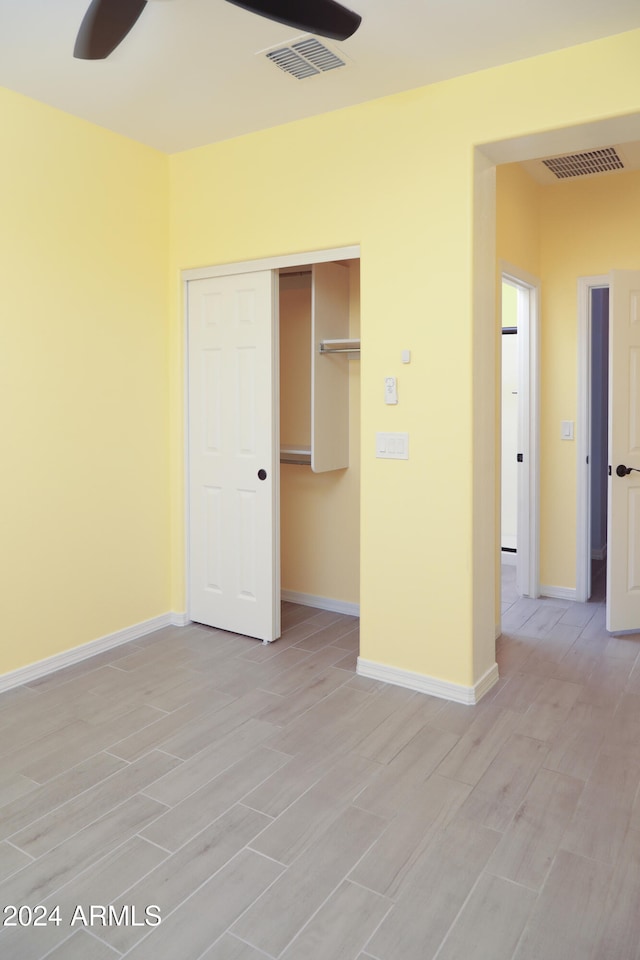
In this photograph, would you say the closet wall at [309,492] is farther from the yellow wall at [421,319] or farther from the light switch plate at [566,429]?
the light switch plate at [566,429]

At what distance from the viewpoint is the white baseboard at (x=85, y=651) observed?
10.8ft

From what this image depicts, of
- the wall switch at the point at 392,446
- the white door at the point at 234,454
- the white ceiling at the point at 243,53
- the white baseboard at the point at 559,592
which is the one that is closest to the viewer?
the white ceiling at the point at 243,53

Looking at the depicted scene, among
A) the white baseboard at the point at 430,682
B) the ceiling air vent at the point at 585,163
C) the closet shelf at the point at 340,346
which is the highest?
the ceiling air vent at the point at 585,163

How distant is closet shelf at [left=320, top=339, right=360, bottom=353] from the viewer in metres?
4.00

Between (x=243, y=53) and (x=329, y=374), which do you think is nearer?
(x=243, y=53)

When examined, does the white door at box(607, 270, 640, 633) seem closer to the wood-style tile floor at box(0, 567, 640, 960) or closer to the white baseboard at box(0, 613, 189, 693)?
the wood-style tile floor at box(0, 567, 640, 960)

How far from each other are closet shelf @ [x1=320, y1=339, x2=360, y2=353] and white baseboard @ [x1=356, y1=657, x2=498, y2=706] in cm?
174

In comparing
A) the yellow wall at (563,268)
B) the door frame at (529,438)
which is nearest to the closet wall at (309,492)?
the door frame at (529,438)

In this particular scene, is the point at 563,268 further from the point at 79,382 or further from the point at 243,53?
the point at 79,382

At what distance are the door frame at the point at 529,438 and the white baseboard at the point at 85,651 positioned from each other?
232cm

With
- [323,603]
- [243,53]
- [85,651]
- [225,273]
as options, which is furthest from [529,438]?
[85,651]

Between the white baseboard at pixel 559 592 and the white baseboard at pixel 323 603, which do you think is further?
the white baseboard at pixel 559 592

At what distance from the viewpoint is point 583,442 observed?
462 cm

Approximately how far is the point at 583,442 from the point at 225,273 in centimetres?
257
